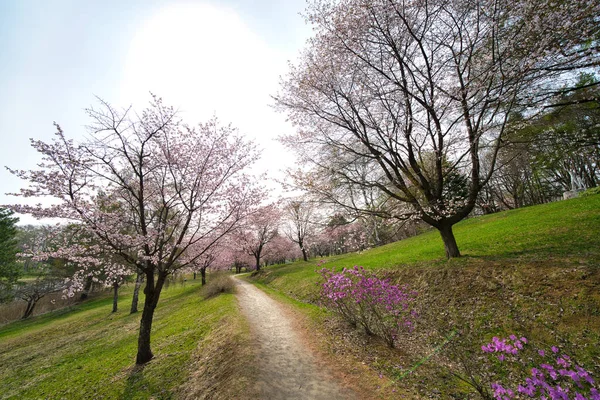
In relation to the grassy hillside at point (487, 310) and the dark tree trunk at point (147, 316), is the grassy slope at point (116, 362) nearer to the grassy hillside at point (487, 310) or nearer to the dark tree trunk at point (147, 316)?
the dark tree trunk at point (147, 316)

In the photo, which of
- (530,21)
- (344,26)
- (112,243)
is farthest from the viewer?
(344,26)

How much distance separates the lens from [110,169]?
745cm

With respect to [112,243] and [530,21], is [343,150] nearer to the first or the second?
[530,21]

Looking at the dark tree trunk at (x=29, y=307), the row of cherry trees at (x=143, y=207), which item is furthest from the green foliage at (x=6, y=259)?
the row of cherry trees at (x=143, y=207)

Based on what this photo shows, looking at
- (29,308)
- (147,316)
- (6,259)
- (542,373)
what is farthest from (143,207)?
(29,308)

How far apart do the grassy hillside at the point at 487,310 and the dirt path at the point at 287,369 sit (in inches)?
31.1

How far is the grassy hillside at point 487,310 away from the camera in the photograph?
4.71 m

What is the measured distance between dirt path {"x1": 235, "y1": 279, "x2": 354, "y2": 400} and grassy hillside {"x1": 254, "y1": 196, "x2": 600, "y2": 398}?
0.79 metres

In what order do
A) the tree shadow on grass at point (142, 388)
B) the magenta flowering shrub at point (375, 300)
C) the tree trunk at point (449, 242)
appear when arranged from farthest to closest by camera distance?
the tree trunk at point (449, 242) → the magenta flowering shrub at point (375, 300) → the tree shadow on grass at point (142, 388)

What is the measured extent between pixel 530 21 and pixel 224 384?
11774mm

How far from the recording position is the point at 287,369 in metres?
5.76

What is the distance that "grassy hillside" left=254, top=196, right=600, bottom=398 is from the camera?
15.4 feet

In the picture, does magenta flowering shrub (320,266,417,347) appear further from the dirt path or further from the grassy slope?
the grassy slope

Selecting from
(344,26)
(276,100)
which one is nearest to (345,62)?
(344,26)
